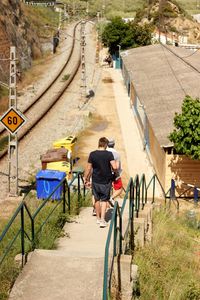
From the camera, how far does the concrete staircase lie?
18.5 ft

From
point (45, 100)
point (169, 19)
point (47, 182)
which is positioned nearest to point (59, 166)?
point (47, 182)

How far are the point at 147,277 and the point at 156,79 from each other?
2236 centimetres

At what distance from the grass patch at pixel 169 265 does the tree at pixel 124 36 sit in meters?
43.1

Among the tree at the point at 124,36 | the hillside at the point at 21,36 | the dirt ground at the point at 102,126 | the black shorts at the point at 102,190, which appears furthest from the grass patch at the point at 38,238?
the tree at the point at 124,36

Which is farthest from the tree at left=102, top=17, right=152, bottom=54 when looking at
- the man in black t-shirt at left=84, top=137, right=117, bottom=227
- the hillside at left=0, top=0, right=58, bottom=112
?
the man in black t-shirt at left=84, top=137, right=117, bottom=227

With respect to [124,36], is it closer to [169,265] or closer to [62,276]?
[169,265]

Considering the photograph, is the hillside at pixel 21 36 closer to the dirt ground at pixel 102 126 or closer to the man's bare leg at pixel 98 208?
the dirt ground at pixel 102 126

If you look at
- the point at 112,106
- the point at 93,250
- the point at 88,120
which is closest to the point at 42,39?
the point at 112,106

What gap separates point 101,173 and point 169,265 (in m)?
1.85

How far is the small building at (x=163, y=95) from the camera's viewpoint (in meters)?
Answer: 18.1

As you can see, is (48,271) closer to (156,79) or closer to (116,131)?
(116,131)

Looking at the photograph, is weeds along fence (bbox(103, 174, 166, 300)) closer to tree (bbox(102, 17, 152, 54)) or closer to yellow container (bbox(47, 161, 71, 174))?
yellow container (bbox(47, 161, 71, 174))

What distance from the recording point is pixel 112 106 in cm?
3306

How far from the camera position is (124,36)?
51.6 metres
